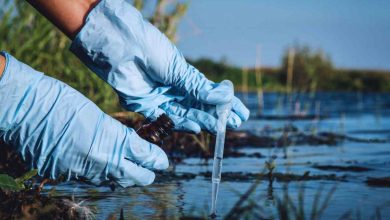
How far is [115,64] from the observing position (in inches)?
131

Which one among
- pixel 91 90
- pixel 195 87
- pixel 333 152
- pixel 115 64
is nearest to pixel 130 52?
pixel 115 64

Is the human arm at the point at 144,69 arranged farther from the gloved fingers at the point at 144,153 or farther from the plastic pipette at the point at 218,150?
the gloved fingers at the point at 144,153

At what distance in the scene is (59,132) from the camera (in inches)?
131

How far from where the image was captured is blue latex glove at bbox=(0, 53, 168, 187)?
328 centimetres

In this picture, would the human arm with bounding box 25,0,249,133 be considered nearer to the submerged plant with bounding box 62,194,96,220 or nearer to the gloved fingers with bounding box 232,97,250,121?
the gloved fingers with bounding box 232,97,250,121

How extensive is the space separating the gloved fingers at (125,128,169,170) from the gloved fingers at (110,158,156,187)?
0.03 metres

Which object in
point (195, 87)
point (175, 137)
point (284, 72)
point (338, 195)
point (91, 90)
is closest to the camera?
point (195, 87)

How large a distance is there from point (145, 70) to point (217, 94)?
15.4 inches

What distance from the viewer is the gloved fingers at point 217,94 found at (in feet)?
11.4

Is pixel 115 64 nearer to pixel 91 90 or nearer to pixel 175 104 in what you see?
pixel 175 104

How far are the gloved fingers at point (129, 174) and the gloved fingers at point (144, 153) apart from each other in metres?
0.03

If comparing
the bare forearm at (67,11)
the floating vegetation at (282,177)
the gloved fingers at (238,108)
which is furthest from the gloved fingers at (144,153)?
the floating vegetation at (282,177)

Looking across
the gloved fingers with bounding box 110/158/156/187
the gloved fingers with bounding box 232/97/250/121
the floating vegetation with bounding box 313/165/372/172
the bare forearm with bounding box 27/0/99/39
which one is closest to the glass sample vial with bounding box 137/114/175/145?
the gloved fingers with bounding box 110/158/156/187

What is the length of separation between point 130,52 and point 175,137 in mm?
3685
